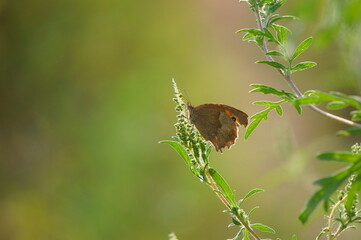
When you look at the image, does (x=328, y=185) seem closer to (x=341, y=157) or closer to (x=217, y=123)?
(x=341, y=157)

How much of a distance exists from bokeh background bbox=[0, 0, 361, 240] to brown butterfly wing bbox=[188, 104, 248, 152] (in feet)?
8.80

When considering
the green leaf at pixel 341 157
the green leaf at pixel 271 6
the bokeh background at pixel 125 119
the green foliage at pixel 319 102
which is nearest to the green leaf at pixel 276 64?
the green foliage at pixel 319 102

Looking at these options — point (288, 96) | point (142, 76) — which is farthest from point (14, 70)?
point (288, 96)

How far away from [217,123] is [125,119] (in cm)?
339

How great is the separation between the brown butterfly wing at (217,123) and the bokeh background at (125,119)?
268 cm

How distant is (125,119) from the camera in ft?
15.3

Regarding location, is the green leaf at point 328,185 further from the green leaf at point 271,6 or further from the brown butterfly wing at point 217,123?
the brown butterfly wing at point 217,123

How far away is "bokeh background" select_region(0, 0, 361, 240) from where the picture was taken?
4.29 meters

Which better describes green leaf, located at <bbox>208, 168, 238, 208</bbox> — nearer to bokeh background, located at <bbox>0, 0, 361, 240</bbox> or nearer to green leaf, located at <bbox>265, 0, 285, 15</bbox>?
green leaf, located at <bbox>265, 0, 285, 15</bbox>

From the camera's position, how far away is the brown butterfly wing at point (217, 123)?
4.09ft

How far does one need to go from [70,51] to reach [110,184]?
5.06 ft

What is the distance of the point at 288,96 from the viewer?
85cm

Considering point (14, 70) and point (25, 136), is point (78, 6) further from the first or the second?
point (25, 136)

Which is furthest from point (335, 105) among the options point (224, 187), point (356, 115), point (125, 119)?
point (125, 119)
